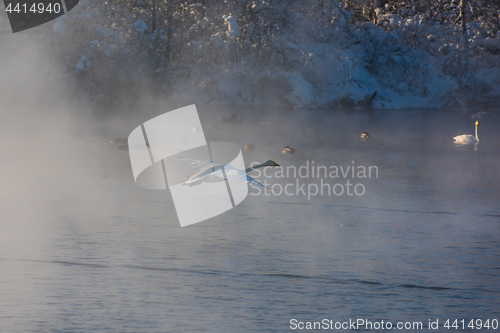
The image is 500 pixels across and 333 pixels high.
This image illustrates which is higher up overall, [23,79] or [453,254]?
[453,254]

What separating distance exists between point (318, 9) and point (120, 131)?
24.0m

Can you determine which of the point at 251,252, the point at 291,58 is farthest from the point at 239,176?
the point at 291,58

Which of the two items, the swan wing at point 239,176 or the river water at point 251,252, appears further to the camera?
the swan wing at point 239,176

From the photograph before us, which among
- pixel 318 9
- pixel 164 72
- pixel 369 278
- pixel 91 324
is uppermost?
pixel 91 324

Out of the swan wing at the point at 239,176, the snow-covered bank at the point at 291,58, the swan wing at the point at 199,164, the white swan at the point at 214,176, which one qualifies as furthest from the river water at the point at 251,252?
the snow-covered bank at the point at 291,58

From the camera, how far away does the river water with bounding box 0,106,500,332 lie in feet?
18.7

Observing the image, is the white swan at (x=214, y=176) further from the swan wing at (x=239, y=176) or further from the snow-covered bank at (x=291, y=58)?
the snow-covered bank at (x=291, y=58)

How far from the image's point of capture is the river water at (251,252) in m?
5.69

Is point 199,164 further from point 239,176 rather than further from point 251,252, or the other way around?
point 251,252

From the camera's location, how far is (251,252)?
24.4ft

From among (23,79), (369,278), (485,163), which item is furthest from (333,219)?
(23,79)

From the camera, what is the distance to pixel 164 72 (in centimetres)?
4216

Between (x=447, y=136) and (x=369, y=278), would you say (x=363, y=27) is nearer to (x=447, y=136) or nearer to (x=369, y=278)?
(x=447, y=136)

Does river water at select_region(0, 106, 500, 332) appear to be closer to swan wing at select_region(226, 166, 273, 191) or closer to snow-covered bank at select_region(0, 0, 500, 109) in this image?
swan wing at select_region(226, 166, 273, 191)
